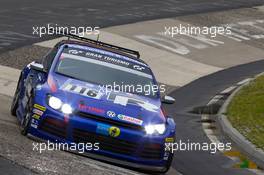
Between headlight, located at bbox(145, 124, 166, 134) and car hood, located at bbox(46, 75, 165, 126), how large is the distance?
0.07 meters

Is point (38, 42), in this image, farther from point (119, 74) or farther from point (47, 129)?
point (47, 129)

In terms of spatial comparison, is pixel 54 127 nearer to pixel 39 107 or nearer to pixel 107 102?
pixel 39 107

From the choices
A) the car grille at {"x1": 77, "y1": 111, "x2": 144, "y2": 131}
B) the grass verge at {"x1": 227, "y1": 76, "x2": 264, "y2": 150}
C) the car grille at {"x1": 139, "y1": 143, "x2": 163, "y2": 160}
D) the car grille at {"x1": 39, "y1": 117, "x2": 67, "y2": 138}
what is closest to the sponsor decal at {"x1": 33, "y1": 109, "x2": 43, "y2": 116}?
the car grille at {"x1": 39, "y1": 117, "x2": 67, "y2": 138}

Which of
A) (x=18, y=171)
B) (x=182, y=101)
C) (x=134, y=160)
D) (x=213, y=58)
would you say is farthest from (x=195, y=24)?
(x=18, y=171)

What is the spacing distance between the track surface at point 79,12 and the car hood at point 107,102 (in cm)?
1056

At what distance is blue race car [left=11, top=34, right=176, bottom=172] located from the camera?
10516 mm

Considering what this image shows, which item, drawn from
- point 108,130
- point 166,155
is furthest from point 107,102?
point 166,155

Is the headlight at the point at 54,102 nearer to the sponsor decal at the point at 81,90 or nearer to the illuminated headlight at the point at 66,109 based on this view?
the illuminated headlight at the point at 66,109

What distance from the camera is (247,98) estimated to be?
60.6ft

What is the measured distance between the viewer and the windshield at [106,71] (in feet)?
39.1

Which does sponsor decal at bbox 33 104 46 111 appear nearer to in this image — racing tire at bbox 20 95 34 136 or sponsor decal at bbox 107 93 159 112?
racing tire at bbox 20 95 34 136

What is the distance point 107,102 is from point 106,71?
1404 mm

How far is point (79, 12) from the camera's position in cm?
2912

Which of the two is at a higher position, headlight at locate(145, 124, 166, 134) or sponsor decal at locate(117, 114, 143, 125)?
sponsor decal at locate(117, 114, 143, 125)
